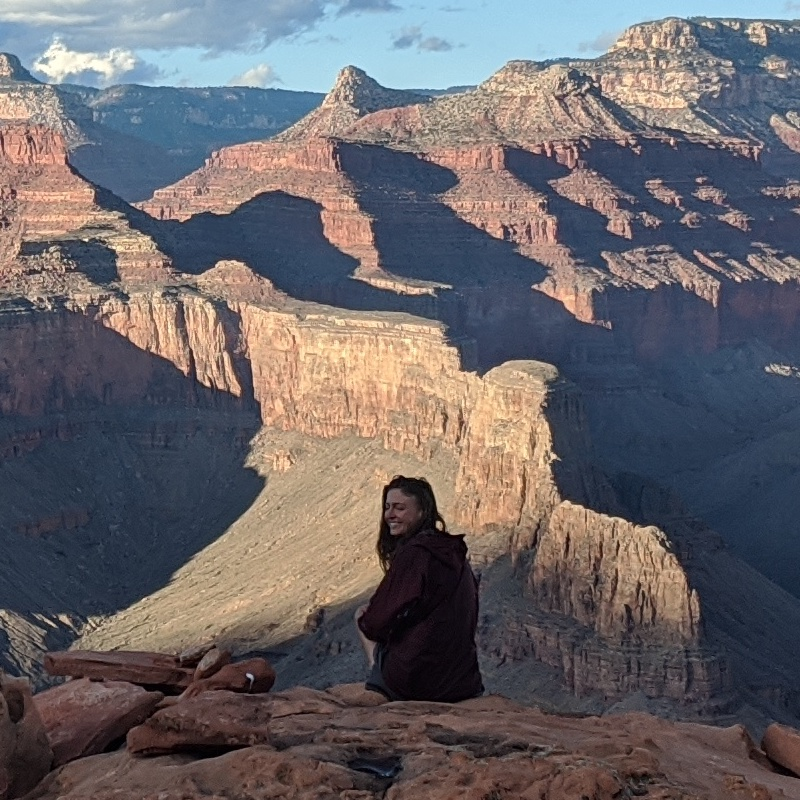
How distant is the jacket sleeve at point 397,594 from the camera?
1686cm

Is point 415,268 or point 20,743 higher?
point 20,743

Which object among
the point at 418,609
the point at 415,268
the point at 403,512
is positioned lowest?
the point at 415,268

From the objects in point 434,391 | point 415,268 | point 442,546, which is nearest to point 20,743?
point 442,546

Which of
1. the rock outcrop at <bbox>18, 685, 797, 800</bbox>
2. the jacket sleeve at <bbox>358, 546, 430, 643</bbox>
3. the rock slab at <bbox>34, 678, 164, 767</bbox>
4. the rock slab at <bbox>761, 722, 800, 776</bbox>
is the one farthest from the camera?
the rock slab at <bbox>34, 678, 164, 767</bbox>

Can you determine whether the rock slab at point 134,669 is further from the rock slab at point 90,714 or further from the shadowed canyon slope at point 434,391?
the shadowed canyon slope at point 434,391

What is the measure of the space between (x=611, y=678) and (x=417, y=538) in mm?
26646

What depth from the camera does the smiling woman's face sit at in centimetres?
1727

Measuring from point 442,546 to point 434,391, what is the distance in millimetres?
51287

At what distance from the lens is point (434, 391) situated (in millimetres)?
68250

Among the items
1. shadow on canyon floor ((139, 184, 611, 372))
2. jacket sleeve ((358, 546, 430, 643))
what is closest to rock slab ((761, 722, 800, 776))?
jacket sleeve ((358, 546, 430, 643))

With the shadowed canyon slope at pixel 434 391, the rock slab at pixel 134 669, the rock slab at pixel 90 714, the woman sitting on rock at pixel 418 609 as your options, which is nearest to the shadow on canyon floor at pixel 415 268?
the shadowed canyon slope at pixel 434 391

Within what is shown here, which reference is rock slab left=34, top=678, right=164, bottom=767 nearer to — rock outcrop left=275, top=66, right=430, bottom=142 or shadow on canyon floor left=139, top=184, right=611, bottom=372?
shadow on canyon floor left=139, top=184, right=611, bottom=372

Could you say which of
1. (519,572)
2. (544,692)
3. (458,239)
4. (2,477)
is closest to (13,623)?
(2,477)

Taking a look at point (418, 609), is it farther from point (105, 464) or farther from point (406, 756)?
point (105, 464)
